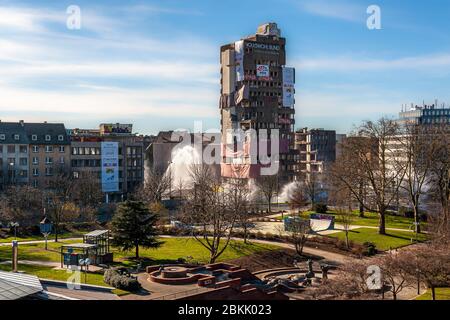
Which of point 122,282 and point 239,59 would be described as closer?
point 122,282

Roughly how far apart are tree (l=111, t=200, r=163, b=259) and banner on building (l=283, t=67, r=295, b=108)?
2580 inches

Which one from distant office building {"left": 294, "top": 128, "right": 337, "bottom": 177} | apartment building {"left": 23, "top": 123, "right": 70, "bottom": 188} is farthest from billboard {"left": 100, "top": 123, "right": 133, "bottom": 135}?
distant office building {"left": 294, "top": 128, "right": 337, "bottom": 177}

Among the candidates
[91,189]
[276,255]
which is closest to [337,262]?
[276,255]

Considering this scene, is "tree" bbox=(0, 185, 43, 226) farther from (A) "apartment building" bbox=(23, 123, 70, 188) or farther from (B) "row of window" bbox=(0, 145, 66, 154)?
(A) "apartment building" bbox=(23, 123, 70, 188)

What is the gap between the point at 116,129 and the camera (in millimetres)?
93062

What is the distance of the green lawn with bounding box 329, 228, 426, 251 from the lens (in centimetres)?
4641

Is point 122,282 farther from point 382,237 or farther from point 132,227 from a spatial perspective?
point 382,237

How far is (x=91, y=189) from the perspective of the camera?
65125 mm

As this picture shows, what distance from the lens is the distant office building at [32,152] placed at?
239 feet

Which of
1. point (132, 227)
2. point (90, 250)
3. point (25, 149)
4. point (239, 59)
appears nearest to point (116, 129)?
point (25, 149)

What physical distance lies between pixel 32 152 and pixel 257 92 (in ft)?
140

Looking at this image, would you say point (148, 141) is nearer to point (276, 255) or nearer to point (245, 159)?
point (245, 159)

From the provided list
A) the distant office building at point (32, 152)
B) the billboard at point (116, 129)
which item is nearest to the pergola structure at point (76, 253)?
the distant office building at point (32, 152)
